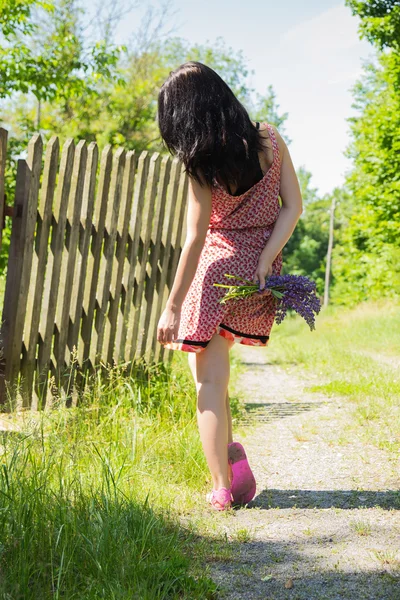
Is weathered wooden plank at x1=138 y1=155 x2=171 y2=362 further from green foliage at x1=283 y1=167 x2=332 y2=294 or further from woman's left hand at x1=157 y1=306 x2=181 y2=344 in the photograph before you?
green foliage at x1=283 y1=167 x2=332 y2=294

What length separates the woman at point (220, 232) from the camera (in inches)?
113

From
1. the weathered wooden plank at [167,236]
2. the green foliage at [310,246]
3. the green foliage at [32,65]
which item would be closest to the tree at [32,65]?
the green foliage at [32,65]

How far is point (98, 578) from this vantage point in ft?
6.66

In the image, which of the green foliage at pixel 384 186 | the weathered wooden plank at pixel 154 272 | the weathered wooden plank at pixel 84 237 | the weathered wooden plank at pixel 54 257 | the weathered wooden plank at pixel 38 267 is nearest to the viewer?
the weathered wooden plank at pixel 38 267

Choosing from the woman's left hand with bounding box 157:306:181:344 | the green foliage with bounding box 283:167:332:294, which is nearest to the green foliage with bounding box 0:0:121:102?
the woman's left hand with bounding box 157:306:181:344

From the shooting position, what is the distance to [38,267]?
4387 mm

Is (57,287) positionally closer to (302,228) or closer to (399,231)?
(399,231)

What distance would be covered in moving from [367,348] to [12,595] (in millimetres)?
8133

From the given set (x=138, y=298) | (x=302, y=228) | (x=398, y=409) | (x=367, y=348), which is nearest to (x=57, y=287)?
(x=138, y=298)

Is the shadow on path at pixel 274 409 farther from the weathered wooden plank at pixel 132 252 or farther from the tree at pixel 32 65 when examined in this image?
the tree at pixel 32 65

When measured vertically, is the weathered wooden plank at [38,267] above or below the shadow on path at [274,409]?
above

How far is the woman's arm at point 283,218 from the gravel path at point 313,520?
1.04 meters

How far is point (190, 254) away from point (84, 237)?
196 cm

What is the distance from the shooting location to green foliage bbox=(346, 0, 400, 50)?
15.6 metres
